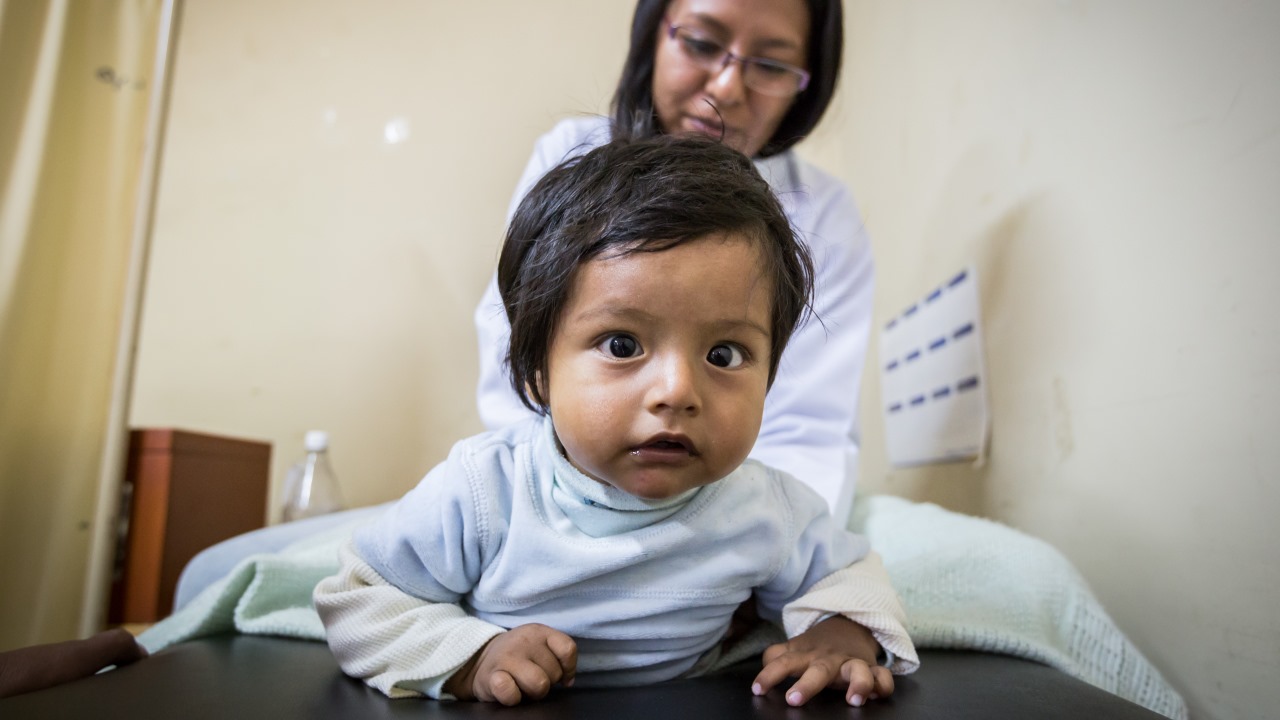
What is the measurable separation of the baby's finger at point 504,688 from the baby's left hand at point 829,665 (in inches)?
6.4

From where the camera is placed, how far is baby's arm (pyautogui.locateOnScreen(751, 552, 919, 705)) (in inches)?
22.1

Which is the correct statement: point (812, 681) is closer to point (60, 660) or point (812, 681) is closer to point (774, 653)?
point (774, 653)

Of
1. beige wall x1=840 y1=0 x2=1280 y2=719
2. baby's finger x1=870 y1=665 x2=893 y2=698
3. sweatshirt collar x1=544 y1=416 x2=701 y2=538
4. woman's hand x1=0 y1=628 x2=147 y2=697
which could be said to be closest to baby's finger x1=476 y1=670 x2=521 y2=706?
sweatshirt collar x1=544 y1=416 x2=701 y2=538

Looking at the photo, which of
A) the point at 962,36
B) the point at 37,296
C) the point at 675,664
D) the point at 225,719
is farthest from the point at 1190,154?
the point at 37,296

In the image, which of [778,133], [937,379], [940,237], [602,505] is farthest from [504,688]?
[940,237]

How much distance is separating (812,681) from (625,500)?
17cm

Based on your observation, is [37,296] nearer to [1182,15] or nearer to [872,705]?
[872,705]

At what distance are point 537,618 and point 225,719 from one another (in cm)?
21

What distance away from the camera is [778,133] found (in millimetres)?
1178

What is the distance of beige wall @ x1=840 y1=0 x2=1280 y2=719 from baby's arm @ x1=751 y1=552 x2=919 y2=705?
36cm

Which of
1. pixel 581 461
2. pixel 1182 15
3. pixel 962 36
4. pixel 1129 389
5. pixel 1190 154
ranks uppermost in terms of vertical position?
pixel 962 36

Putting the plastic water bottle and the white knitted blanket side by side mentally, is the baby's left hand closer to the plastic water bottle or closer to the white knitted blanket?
the white knitted blanket

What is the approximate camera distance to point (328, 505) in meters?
1.50

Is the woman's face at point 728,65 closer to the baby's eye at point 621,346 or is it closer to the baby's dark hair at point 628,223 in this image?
the baby's dark hair at point 628,223
